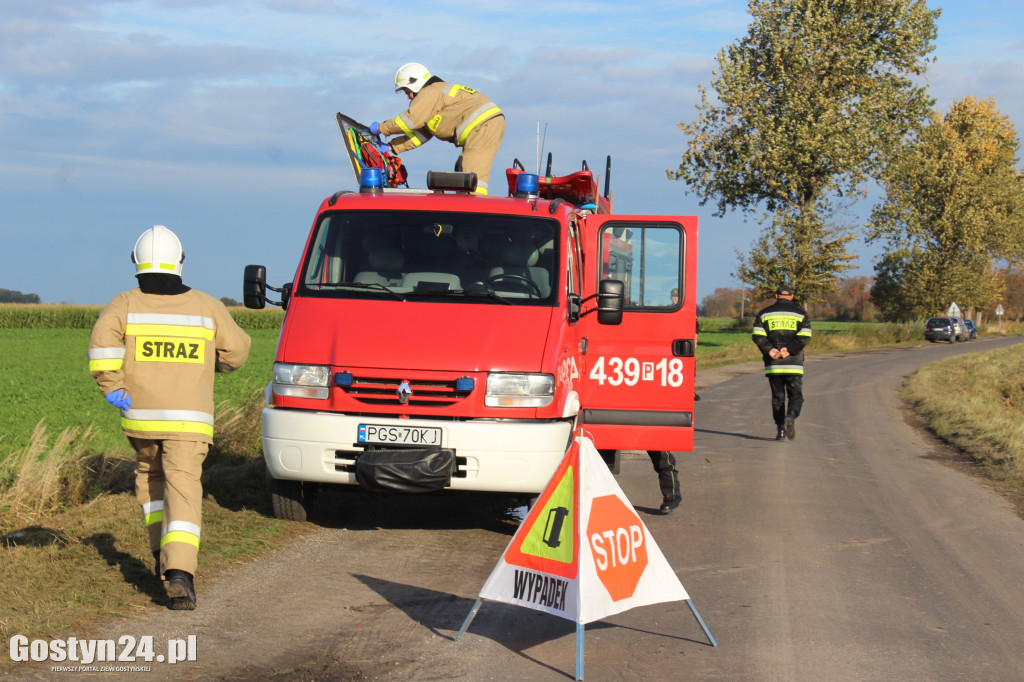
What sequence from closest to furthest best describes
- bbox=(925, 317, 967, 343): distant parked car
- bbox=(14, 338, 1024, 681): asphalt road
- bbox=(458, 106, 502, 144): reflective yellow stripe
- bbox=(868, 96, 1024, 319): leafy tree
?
bbox=(14, 338, 1024, 681): asphalt road, bbox=(458, 106, 502, 144): reflective yellow stripe, bbox=(925, 317, 967, 343): distant parked car, bbox=(868, 96, 1024, 319): leafy tree

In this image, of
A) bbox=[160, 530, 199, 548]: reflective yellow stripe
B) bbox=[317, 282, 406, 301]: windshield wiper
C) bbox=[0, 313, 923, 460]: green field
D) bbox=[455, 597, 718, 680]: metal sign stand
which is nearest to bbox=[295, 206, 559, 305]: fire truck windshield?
bbox=[317, 282, 406, 301]: windshield wiper

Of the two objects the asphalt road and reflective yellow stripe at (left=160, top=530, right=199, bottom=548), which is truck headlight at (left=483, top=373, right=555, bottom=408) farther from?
reflective yellow stripe at (left=160, top=530, right=199, bottom=548)

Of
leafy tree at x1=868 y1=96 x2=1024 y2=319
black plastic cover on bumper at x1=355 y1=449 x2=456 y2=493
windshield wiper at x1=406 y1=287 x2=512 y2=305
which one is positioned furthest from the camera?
leafy tree at x1=868 y1=96 x2=1024 y2=319

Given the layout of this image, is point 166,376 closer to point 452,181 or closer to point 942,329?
point 452,181

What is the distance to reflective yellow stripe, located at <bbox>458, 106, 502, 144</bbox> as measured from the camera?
977 centimetres

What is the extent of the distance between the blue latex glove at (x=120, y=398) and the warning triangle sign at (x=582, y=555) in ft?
6.90

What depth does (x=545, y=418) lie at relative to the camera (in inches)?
286

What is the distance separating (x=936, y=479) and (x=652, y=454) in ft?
13.3

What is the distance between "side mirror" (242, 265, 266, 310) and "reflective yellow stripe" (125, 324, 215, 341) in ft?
7.12

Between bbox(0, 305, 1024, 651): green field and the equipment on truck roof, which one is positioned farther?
the equipment on truck roof

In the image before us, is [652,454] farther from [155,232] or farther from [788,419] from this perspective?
[788,419]

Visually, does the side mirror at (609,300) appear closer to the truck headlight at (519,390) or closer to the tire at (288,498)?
the truck headlight at (519,390)

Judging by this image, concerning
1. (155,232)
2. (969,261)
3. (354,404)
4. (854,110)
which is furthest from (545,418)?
(969,261)

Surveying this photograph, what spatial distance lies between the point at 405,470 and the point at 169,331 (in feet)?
6.36
